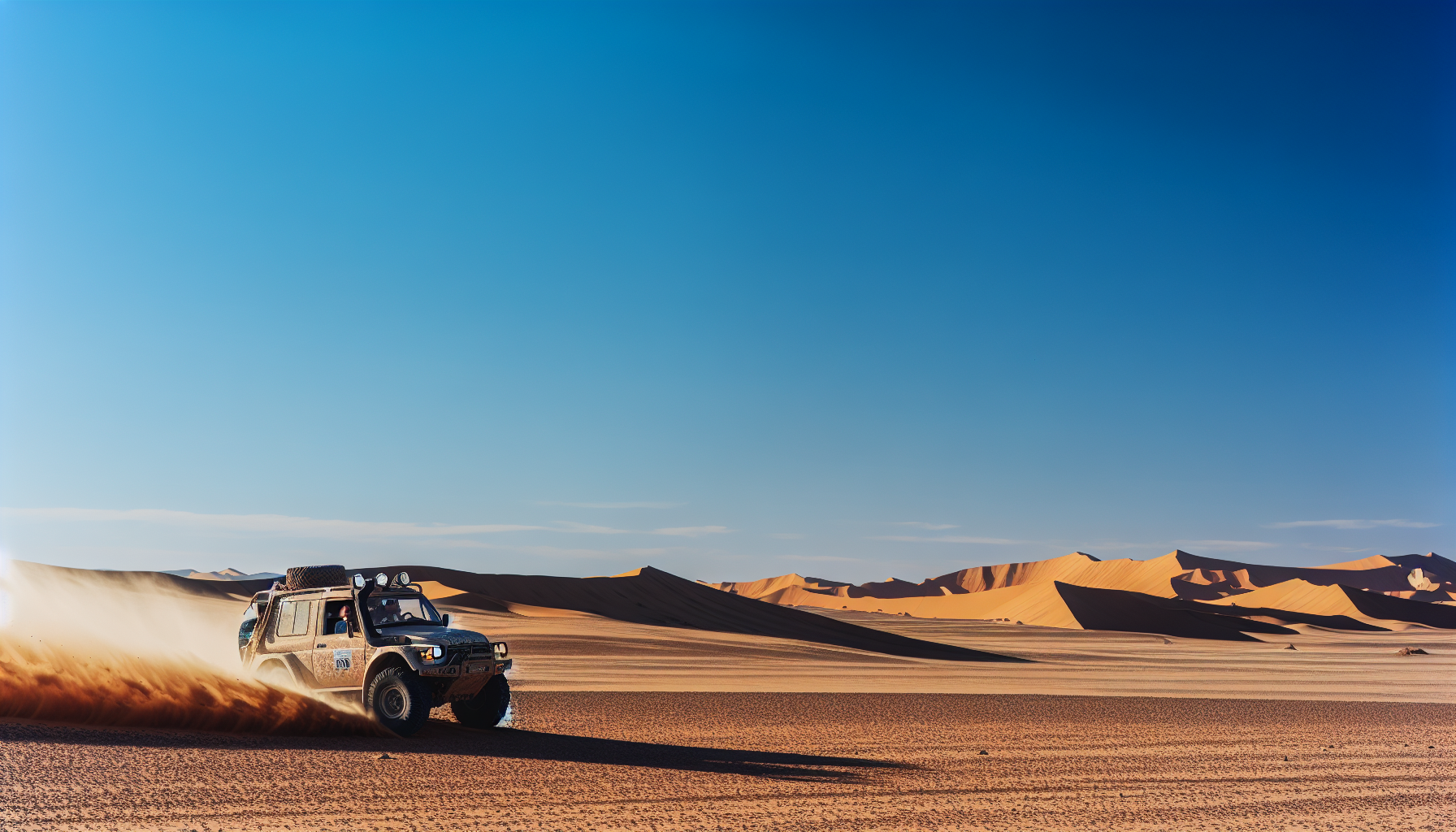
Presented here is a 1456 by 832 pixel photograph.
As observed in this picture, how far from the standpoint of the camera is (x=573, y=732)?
15688 mm

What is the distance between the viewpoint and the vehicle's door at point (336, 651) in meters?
14.1

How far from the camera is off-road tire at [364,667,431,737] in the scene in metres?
13.6

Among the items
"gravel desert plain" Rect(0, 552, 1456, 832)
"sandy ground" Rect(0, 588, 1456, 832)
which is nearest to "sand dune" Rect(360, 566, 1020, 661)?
"gravel desert plain" Rect(0, 552, 1456, 832)

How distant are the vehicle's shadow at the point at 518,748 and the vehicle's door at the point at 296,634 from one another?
1096 millimetres

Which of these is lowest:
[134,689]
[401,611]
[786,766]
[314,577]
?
[786,766]

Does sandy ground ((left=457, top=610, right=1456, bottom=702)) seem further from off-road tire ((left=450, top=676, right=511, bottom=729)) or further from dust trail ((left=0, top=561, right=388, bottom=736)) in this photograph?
dust trail ((left=0, top=561, right=388, bottom=736))

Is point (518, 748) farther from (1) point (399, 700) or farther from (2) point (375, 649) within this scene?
(2) point (375, 649)

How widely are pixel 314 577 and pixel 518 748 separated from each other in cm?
438

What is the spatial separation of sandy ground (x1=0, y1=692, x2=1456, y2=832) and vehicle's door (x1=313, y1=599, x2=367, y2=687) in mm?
853

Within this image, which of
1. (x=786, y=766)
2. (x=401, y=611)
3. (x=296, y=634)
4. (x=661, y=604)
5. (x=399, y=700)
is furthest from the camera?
(x=661, y=604)

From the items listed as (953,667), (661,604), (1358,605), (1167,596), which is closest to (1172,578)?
(1167,596)

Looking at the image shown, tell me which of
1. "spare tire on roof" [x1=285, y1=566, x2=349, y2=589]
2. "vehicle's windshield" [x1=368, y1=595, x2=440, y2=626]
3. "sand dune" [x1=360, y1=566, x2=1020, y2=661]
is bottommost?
"sand dune" [x1=360, y1=566, x2=1020, y2=661]

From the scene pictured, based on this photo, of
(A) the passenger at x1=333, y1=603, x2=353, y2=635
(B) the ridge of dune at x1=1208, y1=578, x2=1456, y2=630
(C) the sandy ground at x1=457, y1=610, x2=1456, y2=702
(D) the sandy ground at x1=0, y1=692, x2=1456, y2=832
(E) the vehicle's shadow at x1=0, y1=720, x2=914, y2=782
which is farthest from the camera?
(B) the ridge of dune at x1=1208, y1=578, x2=1456, y2=630

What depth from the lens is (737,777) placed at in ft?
39.0
